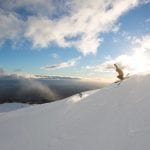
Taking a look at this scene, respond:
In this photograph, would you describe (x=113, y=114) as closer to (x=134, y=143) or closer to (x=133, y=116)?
(x=133, y=116)

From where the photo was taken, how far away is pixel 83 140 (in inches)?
360

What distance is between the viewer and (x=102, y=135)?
29.6 feet

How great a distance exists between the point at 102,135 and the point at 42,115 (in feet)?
19.2

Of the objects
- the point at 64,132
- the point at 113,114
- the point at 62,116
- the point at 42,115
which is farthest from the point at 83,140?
the point at 42,115

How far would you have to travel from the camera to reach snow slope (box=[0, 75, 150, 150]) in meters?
8.41

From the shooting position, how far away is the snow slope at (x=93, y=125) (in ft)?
27.6

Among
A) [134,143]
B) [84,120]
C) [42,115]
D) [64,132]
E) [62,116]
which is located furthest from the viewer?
[42,115]

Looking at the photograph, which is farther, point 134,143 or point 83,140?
point 83,140

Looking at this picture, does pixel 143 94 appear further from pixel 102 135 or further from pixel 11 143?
pixel 11 143

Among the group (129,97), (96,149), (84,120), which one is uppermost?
(129,97)

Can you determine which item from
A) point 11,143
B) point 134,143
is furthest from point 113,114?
point 11,143

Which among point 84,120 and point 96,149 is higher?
point 84,120

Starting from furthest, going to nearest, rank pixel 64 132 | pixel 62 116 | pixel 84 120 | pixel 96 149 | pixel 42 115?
pixel 42 115
pixel 62 116
pixel 84 120
pixel 64 132
pixel 96 149

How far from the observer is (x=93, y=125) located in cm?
1014
